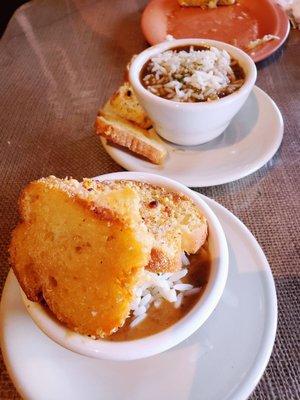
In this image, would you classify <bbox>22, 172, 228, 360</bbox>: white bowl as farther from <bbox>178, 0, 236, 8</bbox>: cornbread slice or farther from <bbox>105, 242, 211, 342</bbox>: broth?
<bbox>178, 0, 236, 8</bbox>: cornbread slice

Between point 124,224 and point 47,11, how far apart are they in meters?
1.76

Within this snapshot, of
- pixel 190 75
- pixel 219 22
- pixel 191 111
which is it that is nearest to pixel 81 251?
pixel 191 111

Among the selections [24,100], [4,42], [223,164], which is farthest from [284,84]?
[4,42]

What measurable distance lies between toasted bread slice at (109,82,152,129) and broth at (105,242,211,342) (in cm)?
63

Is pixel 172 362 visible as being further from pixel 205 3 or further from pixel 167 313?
pixel 205 3

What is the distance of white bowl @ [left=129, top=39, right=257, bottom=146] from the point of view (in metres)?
1.16

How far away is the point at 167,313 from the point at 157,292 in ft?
0.16

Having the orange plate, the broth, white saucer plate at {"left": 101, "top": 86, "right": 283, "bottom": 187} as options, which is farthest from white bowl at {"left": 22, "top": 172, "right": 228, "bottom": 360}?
the orange plate

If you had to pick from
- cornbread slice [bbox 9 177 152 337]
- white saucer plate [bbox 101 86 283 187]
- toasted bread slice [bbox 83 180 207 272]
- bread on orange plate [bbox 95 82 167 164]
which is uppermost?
cornbread slice [bbox 9 177 152 337]

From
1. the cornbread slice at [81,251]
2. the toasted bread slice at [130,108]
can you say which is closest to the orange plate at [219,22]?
the toasted bread slice at [130,108]

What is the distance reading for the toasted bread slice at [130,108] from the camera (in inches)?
53.6

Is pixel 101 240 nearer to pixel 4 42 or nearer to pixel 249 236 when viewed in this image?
pixel 249 236

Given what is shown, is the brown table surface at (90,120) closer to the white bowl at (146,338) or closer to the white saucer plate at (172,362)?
the white saucer plate at (172,362)

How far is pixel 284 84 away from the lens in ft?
5.28
